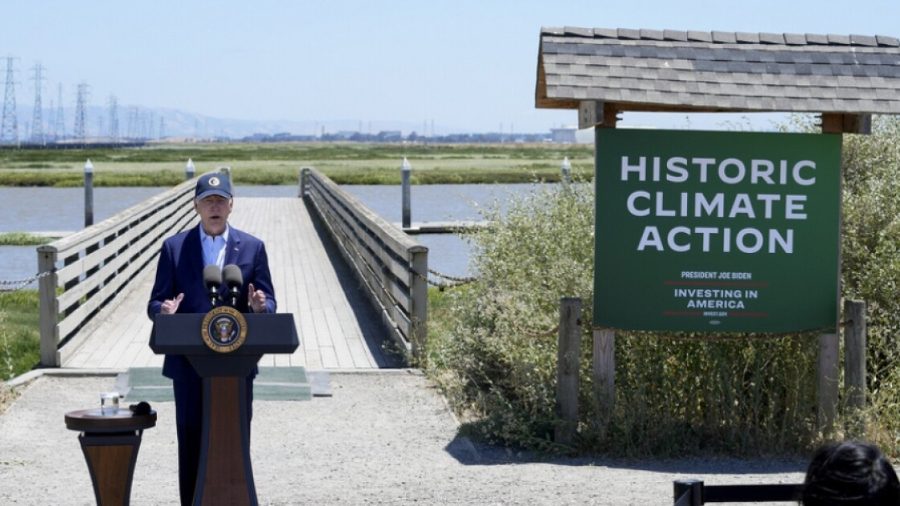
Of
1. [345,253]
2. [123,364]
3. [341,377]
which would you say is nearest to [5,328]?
[123,364]

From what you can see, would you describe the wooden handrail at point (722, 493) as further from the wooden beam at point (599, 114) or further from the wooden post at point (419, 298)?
the wooden post at point (419, 298)

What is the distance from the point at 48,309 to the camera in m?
11.1

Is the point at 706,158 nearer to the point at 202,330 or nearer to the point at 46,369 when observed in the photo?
the point at 202,330

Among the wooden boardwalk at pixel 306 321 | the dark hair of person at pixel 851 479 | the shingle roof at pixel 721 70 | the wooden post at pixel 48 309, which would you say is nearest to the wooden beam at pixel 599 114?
the shingle roof at pixel 721 70

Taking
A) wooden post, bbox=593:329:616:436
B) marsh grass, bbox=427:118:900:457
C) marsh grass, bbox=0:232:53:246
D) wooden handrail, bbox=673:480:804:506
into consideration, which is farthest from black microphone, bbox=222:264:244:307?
marsh grass, bbox=0:232:53:246

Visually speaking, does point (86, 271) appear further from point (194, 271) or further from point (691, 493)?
point (691, 493)

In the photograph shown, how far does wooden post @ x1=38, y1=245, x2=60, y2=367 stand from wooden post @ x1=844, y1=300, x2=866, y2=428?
5.99 meters

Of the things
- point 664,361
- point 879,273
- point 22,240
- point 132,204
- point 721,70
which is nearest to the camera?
point 721,70

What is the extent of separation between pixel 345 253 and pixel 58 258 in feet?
30.5

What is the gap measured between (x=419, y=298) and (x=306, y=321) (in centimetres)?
332

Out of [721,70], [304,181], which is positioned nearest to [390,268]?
[721,70]

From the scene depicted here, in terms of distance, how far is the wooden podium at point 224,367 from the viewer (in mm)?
5242

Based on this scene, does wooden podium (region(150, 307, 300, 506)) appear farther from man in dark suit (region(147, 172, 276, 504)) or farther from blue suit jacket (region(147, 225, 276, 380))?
blue suit jacket (region(147, 225, 276, 380))

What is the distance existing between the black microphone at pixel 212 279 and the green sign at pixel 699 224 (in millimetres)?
3440
